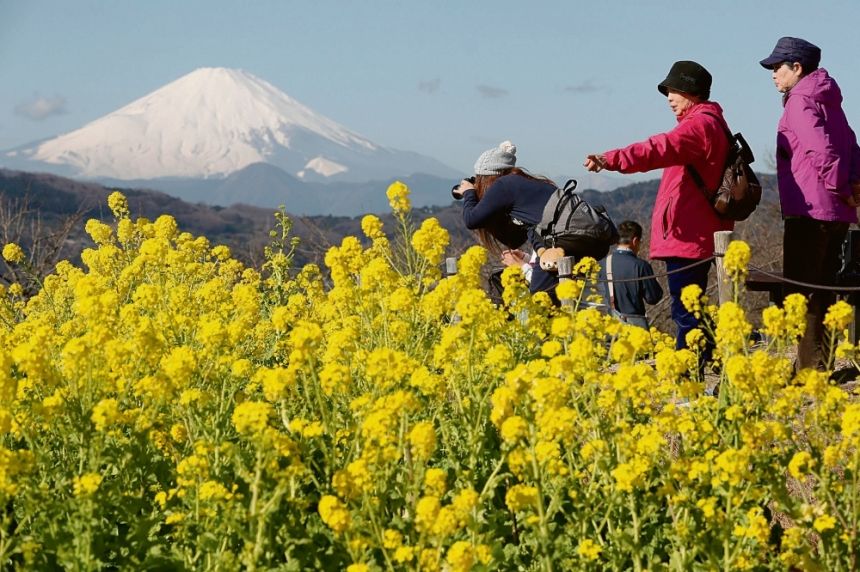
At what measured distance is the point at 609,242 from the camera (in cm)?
590

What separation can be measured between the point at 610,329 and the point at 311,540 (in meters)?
1.51

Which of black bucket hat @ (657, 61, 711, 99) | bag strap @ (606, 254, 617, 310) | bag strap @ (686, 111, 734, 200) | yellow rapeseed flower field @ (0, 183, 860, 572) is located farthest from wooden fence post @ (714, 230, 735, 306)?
yellow rapeseed flower field @ (0, 183, 860, 572)

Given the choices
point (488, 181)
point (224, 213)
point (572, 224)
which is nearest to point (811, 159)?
point (572, 224)

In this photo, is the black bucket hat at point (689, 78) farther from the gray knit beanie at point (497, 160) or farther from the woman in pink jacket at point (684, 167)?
the gray knit beanie at point (497, 160)

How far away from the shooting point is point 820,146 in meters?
5.74

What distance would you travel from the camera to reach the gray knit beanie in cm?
590

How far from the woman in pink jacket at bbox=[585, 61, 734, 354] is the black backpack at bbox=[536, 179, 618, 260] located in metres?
0.32

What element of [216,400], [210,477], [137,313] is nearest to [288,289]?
[137,313]

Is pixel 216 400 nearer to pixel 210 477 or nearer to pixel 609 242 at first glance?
pixel 210 477

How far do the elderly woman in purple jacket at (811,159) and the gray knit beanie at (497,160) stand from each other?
62.0 inches

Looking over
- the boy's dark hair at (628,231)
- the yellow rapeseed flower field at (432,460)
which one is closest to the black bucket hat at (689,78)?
the boy's dark hair at (628,231)

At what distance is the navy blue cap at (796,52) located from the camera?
578 centimetres

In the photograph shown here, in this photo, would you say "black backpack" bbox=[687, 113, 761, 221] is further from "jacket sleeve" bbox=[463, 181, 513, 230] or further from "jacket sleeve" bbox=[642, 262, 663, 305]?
"jacket sleeve" bbox=[642, 262, 663, 305]

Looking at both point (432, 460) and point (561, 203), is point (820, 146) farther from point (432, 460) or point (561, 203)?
point (432, 460)
